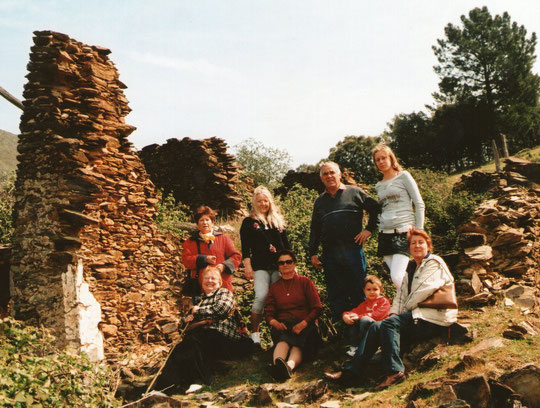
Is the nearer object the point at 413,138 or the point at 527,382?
the point at 527,382

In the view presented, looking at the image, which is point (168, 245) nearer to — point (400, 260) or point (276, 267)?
point (276, 267)

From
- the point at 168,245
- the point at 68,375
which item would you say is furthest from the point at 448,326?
the point at 168,245

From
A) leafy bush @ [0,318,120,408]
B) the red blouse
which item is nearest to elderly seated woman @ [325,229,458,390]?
the red blouse

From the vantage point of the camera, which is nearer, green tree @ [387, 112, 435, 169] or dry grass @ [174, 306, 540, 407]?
dry grass @ [174, 306, 540, 407]

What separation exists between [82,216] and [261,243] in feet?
8.98

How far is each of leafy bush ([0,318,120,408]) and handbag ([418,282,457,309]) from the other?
3.09 m

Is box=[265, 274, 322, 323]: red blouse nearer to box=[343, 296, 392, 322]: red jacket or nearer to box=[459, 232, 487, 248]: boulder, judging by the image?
box=[343, 296, 392, 322]: red jacket

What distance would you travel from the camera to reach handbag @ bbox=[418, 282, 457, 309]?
14.4 feet

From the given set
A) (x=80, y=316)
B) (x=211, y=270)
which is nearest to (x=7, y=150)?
(x=80, y=316)

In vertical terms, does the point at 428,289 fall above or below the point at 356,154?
below

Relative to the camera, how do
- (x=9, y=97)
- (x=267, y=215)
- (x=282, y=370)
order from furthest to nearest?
(x=9, y=97) → (x=267, y=215) → (x=282, y=370)

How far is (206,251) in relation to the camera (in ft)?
18.7

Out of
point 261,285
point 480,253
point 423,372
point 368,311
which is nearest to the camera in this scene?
point 423,372

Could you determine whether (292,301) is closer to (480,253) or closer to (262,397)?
(262,397)
